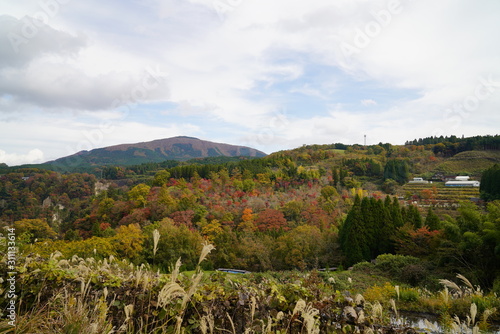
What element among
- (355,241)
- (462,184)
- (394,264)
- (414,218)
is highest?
(462,184)

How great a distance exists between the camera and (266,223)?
26.3 metres

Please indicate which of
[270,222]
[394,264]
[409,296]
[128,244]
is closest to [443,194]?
[270,222]

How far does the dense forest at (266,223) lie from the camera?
43.9 feet

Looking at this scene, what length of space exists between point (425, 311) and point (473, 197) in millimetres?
40765

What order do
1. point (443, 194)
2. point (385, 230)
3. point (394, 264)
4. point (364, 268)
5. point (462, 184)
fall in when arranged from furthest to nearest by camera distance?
point (462, 184) < point (443, 194) < point (385, 230) < point (364, 268) < point (394, 264)

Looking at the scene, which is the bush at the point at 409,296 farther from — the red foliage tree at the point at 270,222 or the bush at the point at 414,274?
the red foliage tree at the point at 270,222

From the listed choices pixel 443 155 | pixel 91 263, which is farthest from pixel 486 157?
pixel 91 263

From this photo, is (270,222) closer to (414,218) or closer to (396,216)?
(396,216)

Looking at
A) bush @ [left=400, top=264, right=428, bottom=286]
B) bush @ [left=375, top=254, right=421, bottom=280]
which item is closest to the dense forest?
bush @ [left=400, top=264, right=428, bottom=286]

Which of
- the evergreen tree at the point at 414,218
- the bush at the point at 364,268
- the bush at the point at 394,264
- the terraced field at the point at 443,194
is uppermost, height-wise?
the evergreen tree at the point at 414,218

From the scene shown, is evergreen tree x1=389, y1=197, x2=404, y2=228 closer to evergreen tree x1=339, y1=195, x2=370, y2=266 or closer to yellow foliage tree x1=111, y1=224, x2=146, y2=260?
evergreen tree x1=339, y1=195, x2=370, y2=266

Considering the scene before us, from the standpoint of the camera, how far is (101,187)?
63562mm

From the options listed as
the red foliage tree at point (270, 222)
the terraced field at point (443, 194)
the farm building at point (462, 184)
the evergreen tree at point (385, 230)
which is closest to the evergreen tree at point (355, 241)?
the evergreen tree at point (385, 230)

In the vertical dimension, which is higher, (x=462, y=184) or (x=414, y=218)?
(x=462, y=184)
